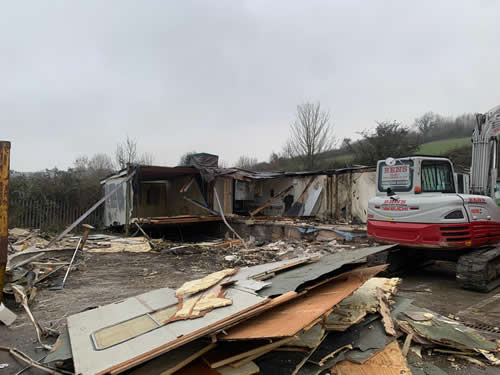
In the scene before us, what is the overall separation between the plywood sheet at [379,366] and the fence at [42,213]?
50.0ft

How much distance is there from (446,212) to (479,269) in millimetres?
1156

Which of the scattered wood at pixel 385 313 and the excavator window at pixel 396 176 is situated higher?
the excavator window at pixel 396 176

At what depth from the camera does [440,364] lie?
303 centimetres

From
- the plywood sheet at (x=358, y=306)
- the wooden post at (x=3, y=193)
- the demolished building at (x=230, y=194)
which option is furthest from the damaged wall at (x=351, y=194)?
the wooden post at (x=3, y=193)

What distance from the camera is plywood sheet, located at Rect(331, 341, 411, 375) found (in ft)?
8.49

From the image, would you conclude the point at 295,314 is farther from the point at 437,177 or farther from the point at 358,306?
the point at 437,177

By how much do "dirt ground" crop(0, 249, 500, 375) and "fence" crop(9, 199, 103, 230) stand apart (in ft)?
24.9

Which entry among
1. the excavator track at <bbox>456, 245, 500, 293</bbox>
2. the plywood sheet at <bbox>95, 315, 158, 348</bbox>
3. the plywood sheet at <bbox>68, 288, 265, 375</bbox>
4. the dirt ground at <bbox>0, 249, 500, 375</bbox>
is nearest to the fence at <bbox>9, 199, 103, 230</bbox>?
the dirt ground at <bbox>0, 249, 500, 375</bbox>

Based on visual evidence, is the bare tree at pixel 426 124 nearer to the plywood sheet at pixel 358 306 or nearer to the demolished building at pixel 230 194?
the demolished building at pixel 230 194

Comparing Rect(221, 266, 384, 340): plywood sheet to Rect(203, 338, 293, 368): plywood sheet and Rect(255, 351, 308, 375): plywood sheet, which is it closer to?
Rect(203, 338, 293, 368): plywood sheet

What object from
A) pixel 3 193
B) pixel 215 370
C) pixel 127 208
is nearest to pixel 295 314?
pixel 215 370

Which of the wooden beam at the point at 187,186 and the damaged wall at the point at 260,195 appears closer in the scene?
the damaged wall at the point at 260,195

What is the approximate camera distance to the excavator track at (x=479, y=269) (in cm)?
535

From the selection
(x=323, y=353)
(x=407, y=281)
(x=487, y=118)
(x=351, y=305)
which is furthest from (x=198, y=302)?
(x=487, y=118)
